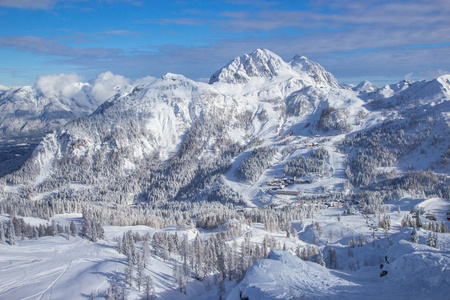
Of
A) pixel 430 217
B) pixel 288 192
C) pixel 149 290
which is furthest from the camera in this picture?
pixel 288 192

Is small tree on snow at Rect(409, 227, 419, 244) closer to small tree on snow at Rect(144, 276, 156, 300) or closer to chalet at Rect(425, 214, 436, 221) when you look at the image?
chalet at Rect(425, 214, 436, 221)

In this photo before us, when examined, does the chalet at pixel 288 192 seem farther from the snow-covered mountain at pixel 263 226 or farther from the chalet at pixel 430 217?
the chalet at pixel 430 217

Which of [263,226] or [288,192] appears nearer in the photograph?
[263,226]

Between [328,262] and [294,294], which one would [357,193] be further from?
[294,294]

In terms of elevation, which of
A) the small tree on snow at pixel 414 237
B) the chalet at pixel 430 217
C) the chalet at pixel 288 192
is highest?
the small tree on snow at pixel 414 237

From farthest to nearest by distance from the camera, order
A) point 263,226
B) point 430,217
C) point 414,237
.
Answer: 1. point 263,226
2. point 430,217
3. point 414,237

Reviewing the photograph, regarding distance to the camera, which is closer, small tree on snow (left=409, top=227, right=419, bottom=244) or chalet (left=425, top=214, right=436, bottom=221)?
small tree on snow (left=409, top=227, right=419, bottom=244)

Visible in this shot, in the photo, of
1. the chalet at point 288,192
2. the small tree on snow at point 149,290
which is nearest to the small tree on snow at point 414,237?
the small tree on snow at point 149,290

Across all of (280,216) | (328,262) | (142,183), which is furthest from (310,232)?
(142,183)

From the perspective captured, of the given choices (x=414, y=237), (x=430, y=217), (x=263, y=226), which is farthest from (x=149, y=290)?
(x=430, y=217)

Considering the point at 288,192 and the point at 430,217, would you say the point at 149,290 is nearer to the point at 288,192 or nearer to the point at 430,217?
the point at 430,217

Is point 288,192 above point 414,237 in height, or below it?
below

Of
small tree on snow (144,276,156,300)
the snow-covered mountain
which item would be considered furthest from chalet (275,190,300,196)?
small tree on snow (144,276,156,300)

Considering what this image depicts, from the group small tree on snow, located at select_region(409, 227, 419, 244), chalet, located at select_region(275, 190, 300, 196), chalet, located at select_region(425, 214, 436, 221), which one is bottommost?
chalet, located at select_region(425, 214, 436, 221)
